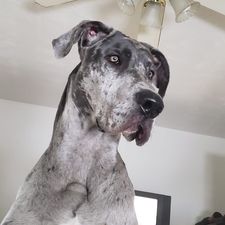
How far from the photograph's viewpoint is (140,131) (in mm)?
1016

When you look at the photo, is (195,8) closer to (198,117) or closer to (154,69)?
(154,69)

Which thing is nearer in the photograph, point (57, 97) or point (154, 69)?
point (154, 69)

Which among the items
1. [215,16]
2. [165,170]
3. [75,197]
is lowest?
[75,197]

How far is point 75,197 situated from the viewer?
1.12 m

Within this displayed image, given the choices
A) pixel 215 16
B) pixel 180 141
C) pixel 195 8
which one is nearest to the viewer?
pixel 195 8

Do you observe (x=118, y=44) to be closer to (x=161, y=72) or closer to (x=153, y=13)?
(x=161, y=72)

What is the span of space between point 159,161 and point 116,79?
8.04ft

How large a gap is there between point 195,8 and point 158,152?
195cm

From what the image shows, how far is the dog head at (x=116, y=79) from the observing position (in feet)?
3.29

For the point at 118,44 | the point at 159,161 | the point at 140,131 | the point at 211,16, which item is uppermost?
the point at 211,16

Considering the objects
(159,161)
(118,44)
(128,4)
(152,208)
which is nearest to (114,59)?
(118,44)

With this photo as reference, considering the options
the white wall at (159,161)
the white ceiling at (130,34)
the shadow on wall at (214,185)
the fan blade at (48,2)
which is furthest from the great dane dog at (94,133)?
the shadow on wall at (214,185)

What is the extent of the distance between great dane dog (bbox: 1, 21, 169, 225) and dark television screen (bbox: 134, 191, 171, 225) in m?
1.80

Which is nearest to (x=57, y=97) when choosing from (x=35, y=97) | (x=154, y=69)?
(x=35, y=97)
